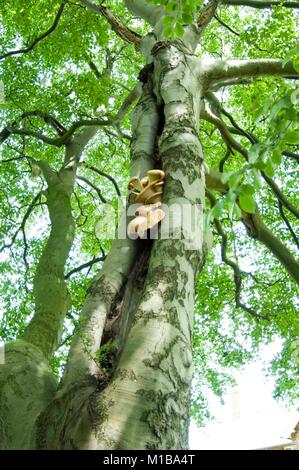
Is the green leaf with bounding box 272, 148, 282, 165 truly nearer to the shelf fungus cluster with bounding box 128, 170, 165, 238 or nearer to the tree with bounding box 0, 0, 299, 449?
the tree with bounding box 0, 0, 299, 449

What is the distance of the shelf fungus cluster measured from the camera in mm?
3090

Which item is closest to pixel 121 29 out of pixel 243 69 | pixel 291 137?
pixel 243 69

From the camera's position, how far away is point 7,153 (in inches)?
451

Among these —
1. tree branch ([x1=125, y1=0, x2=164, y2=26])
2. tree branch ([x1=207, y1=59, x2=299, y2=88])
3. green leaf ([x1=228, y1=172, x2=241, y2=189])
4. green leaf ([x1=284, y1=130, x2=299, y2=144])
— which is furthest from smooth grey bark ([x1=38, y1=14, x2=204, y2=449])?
tree branch ([x1=125, y1=0, x2=164, y2=26])

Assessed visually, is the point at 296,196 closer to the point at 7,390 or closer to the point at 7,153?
the point at 7,153

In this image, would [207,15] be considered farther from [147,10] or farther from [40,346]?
[40,346]

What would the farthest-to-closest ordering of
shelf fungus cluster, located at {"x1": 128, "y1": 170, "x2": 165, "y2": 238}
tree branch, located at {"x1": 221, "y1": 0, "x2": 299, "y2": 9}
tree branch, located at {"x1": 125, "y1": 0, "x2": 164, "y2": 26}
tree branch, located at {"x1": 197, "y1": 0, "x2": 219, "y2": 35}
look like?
tree branch, located at {"x1": 221, "y1": 0, "x2": 299, "y2": 9} < tree branch, located at {"x1": 197, "y1": 0, "x2": 219, "y2": 35} < tree branch, located at {"x1": 125, "y1": 0, "x2": 164, "y2": 26} < shelf fungus cluster, located at {"x1": 128, "y1": 170, "x2": 165, "y2": 238}

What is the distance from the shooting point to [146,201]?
326 cm

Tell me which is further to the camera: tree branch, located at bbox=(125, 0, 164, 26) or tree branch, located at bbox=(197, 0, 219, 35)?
tree branch, located at bbox=(197, 0, 219, 35)

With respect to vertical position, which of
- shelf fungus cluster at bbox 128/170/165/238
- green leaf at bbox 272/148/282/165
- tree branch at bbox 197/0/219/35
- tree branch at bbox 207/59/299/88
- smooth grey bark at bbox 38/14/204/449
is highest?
tree branch at bbox 197/0/219/35

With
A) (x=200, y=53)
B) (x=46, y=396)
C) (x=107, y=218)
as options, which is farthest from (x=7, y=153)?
(x=46, y=396)

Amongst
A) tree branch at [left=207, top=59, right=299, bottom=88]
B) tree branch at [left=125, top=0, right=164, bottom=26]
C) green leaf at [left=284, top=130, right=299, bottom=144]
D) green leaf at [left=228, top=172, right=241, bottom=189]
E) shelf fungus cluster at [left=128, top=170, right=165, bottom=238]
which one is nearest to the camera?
green leaf at [left=228, top=172, right=241, bottom=189]

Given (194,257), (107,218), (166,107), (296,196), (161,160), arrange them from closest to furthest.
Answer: (194,257) < (161,160) < (166,107) < (107,218) < (296,196)
